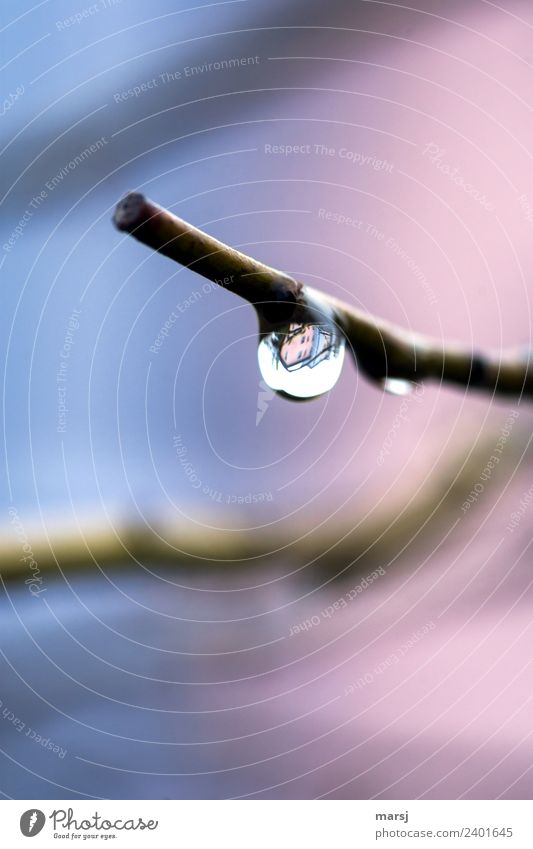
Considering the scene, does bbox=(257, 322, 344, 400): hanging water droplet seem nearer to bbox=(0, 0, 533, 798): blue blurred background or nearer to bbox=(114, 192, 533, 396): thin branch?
bbox=(114, 192, 533, 396): thin branch

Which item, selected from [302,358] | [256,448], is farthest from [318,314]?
[256,448]

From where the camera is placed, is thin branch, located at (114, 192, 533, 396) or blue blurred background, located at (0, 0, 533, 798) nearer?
thin branch, located at (114, 192, 533, 396)

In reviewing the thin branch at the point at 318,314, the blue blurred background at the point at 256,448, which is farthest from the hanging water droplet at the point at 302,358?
the blue blurred background at the point at 256,448

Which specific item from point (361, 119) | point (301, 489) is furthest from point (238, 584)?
point (361, 119)

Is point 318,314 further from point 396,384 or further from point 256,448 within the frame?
point 256,448

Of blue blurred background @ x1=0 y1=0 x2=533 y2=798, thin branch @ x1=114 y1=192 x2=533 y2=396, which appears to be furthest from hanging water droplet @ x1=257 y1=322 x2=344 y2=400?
blue blurred background @ x1=0 y1=0 x2=533 y2=798

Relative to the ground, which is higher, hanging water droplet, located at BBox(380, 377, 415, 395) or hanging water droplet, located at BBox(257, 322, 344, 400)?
hanging water droplet, located at BBox(380, 377, 415, 395)
